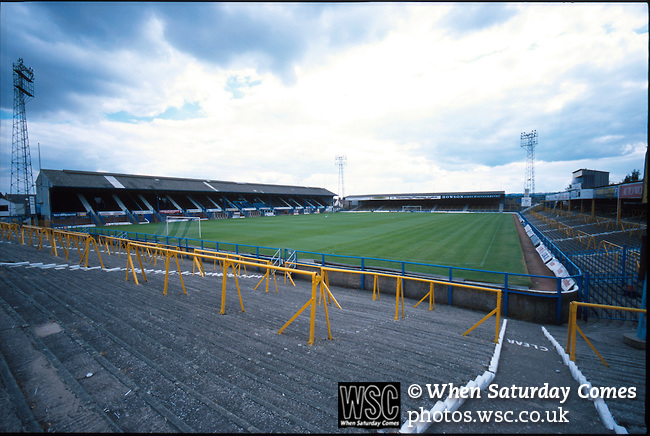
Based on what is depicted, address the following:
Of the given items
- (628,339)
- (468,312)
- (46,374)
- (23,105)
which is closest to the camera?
(46,374)

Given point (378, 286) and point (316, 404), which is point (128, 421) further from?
point (378, 286)

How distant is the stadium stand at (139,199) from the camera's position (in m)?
34.8

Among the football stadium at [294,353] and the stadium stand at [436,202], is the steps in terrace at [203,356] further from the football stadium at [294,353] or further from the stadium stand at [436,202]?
the stadium stand at [436,202]

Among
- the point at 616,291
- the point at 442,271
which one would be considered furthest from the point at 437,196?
the point at 616,291

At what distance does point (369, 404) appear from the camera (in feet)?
10.7

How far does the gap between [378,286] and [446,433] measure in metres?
7.12

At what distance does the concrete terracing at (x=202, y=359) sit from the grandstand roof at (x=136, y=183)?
37.7m

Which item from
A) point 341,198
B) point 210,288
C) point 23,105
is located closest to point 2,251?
point 210,288

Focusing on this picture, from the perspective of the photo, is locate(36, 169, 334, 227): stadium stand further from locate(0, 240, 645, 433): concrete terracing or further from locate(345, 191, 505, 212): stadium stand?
locate(0, 240, 645, 433): concrete terracing

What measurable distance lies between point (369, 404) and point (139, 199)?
5231 centimetres

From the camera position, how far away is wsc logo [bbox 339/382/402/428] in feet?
9.84

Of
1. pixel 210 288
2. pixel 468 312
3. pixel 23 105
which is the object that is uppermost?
pixel 23 105

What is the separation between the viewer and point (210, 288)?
8523 millimetres

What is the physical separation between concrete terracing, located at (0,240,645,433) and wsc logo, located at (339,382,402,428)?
0.37 feet
